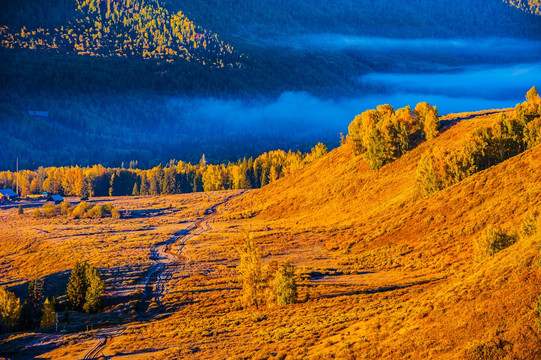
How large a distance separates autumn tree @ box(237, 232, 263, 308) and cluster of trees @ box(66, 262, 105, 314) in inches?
630

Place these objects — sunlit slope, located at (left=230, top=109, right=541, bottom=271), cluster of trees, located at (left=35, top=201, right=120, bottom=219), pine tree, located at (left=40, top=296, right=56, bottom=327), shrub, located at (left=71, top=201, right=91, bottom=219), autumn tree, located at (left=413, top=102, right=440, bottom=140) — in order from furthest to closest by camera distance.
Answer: shrub, located at (left=71, top=201, right=91, bottom=219) < cluster of trees, located at (left=35, top=201, right=120, bottom=219) < autumn tree, located at (left=413, top=102, right=440, bottom=140) < sunlit slope, located at (left=230, top=109, right=541, bottom=271) < pine tree, located at (left=40, top=296, right=56, bottom=327)

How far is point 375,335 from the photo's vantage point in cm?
3694

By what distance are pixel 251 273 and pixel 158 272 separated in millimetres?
25550

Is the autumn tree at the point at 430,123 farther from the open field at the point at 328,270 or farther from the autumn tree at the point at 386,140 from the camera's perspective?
the open field at the point at 328,270

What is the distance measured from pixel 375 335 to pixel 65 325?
1201 inches

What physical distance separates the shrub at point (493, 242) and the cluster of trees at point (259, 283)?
17.1 meters

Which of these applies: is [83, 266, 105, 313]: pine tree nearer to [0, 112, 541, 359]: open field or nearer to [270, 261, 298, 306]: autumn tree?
[0, 112, 541, 359]: open field

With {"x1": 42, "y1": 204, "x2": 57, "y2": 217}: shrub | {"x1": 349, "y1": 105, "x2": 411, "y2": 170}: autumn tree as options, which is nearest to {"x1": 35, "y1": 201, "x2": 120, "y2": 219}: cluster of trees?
{"x1": 42, "y1": 204, "x2": 57, "y2": 217}: shrub

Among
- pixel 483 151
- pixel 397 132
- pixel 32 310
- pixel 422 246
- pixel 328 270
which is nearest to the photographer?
pixel 32 310

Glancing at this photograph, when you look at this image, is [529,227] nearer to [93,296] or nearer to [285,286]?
[285,286]

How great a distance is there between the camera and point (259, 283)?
55.6m

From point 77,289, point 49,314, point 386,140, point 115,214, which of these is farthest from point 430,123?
point 115,214

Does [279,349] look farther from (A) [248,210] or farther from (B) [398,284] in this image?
(A) [248,210]

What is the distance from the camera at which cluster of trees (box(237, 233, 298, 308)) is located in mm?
54594
